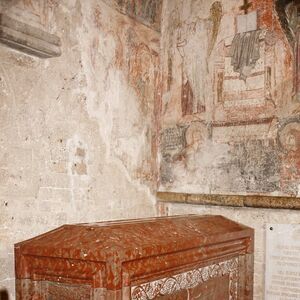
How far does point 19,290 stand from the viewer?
265 centimetres

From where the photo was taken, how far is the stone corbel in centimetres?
273

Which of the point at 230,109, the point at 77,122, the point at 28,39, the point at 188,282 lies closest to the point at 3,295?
the point at 188,282

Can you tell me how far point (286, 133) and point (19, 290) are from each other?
2.59 metres

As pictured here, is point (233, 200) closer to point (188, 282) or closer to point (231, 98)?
point (231, 98)

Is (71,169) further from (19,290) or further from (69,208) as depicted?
(19,290)

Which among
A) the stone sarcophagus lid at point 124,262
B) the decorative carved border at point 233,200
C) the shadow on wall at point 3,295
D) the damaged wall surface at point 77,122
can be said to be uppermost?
the damaged wall surface at point 77,122

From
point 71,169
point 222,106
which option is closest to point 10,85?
point 71,169

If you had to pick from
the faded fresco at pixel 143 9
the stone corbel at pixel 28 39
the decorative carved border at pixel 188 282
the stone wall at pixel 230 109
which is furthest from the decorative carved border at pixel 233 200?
the stone corbel at pixel 28 39

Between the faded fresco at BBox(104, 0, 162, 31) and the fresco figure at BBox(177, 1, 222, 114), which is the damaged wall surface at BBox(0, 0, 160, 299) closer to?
the faded fresco at BBox(104, 0, 162, 31)

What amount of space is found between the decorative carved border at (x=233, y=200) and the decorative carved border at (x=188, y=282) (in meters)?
0.59

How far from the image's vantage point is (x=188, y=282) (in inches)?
117

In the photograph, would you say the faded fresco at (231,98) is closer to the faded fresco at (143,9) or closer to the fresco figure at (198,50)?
the fresco figure at (198,50)

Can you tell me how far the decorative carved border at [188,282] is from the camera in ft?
8.49

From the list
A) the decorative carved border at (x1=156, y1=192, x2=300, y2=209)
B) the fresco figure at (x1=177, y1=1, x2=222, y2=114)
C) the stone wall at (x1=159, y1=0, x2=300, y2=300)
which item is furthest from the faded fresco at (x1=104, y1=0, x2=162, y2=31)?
the decorative carved border at (x1=156, y1=192, x2=300, y2=209)
